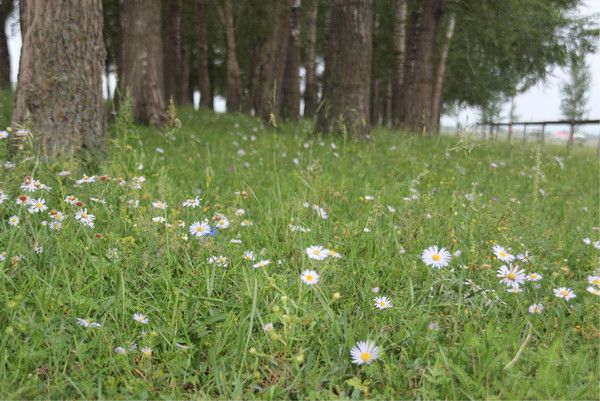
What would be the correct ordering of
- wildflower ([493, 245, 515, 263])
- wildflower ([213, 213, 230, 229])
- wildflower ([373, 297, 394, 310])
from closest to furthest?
wildflower ([373, 297, 394, 310]) < wildflower ([493, 245, 515, 263]) < wildflower ([213, 213, 230, 229])

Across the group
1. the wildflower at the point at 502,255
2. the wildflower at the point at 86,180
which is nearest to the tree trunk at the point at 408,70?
the wildflower at the point at 86,180

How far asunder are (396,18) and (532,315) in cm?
1316

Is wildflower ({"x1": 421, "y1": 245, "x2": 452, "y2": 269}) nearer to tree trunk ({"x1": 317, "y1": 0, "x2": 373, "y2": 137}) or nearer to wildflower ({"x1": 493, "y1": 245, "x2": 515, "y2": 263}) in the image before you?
wildflower ({"x1": 493, "y1": 245, "x2": 515, "y2": 263})

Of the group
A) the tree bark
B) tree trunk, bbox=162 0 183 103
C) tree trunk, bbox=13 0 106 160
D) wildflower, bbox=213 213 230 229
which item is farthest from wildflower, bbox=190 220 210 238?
tree trunk, bbox=162 0 183 103

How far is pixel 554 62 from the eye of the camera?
15141 millimetres

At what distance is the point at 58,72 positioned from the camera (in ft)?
13.6

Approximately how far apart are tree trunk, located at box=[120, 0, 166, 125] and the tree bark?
4.49 metres

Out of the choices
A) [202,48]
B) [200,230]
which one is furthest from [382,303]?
[202,48]

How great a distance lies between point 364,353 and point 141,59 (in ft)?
24.3

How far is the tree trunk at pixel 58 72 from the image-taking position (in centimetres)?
412

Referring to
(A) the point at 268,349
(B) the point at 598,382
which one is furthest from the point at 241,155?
(B) the point at 598,382

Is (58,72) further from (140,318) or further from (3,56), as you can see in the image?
(3,56)

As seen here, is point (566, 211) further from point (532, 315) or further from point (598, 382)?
point (598, 382)

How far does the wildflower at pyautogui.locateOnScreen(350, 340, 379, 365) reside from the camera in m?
1.88
